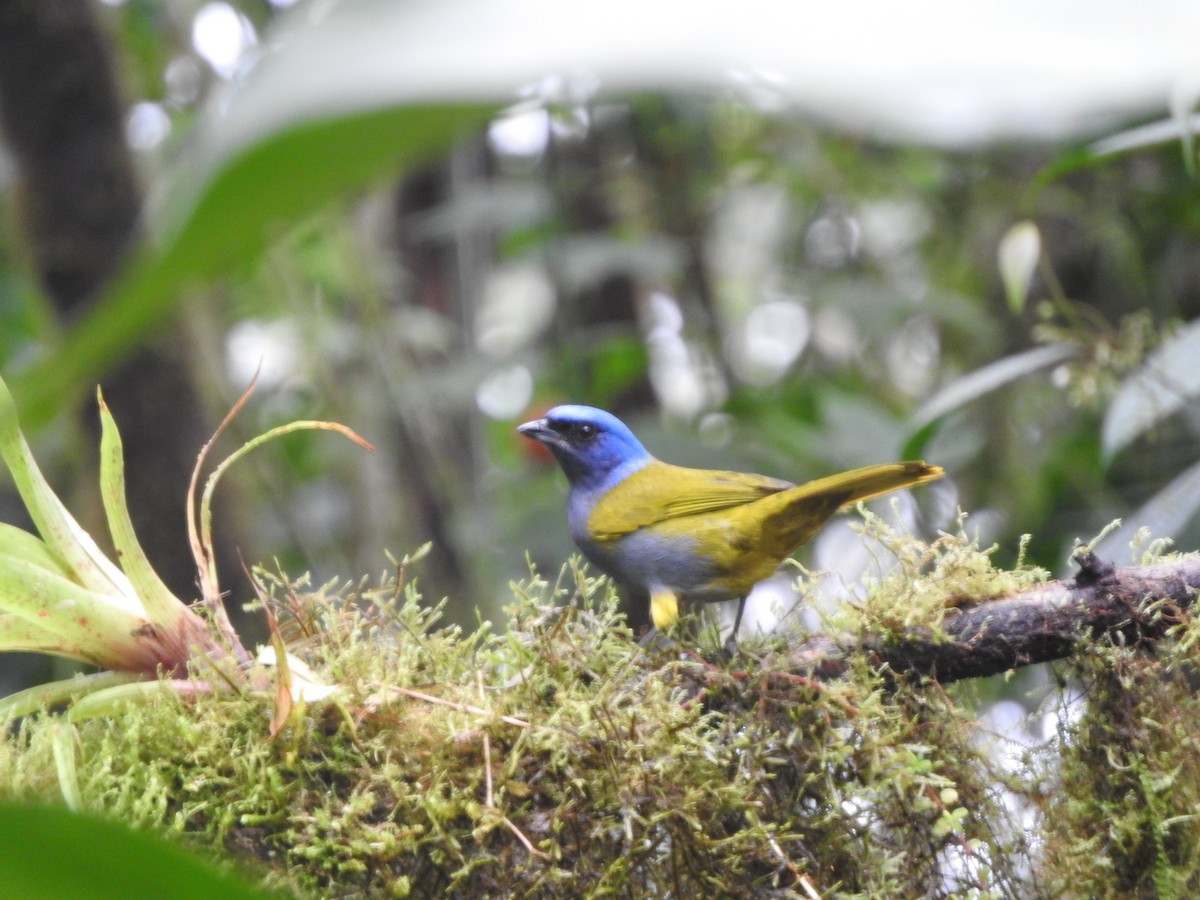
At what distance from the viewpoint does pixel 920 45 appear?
0.30m

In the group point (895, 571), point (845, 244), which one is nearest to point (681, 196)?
point (845, 244)

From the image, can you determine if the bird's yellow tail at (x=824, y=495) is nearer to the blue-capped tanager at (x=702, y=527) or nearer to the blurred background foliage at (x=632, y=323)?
the blue-capped tanager at (x=702, y=527)

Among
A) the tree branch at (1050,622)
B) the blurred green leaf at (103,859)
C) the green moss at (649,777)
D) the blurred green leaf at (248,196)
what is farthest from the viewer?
the tree branch at (1050,622)

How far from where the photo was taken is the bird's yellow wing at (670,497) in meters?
2.81

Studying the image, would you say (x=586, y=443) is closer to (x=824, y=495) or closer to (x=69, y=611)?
(x=824, y=495)

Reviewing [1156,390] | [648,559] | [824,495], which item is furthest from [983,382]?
[648,559]

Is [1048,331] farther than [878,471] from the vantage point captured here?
Yes

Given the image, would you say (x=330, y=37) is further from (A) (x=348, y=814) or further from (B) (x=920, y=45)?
(A) (x=348, y=814)

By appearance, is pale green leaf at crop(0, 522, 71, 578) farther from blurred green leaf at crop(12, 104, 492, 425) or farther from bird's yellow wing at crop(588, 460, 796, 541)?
blurred green leaf at crop(12, 104, 492, 425)

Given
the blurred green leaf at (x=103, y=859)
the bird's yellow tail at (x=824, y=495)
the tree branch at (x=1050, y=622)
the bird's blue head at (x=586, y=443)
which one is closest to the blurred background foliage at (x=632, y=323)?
the bird's yellow tail at (x=824, y=495)

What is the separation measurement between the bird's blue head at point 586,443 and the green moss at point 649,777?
4.56ft

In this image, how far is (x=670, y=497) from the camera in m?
2.93

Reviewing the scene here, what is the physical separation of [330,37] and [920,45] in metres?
0.16

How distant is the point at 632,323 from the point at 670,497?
147 inches
